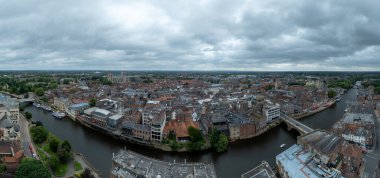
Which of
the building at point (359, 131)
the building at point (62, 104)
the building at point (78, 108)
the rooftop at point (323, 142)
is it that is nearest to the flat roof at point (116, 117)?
the building at point (78, 108)

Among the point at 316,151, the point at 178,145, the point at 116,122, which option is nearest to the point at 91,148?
the point at 116,122

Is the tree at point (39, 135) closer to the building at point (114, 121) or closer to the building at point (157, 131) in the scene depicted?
the building at point (114, 121)

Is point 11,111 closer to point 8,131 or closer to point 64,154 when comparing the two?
point 8,131

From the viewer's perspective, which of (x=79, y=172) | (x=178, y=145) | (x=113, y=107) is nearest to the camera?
(x=79, y=172)

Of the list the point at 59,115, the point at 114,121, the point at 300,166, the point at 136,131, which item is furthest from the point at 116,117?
the point at 300,166

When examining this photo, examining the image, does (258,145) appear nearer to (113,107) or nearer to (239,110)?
(239,110)

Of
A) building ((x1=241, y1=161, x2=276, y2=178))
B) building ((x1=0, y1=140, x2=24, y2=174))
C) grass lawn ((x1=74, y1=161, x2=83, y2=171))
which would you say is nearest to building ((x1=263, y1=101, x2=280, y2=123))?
building ((x1=241, y1=161, x2=276, y2=178))

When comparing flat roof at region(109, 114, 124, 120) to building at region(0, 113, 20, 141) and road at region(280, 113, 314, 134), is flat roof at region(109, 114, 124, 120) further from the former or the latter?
road at region(280, 113, 314, 134)
